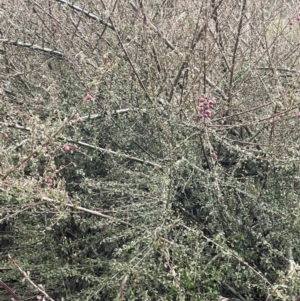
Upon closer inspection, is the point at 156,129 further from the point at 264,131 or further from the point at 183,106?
the point at 264,131

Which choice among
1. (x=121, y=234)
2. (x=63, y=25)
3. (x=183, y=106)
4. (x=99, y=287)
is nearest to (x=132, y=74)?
(x=183, y=106)

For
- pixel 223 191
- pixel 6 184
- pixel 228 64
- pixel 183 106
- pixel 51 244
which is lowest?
pixel 51 244

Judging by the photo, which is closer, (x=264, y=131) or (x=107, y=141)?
(x=264, y=131)

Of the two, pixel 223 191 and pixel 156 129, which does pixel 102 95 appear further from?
pixel 223 191

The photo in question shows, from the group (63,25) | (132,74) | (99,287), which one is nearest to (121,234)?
(99,287)

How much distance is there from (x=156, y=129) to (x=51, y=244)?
30.5 inches

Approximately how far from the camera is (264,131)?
247 cm

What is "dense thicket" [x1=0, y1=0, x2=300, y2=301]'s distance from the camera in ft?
6.65

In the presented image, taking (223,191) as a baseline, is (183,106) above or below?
above

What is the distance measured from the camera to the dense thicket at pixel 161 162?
2027 mm

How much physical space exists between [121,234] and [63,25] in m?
1.42

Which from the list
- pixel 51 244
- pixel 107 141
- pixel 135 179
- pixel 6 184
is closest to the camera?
pixel 6 184

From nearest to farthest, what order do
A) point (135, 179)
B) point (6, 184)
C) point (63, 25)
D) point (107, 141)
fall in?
1. point (6, 184)
2. point (135, 179)
3. point (107, 141)
4. point (63, 25)

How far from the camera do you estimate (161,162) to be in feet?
7.52
